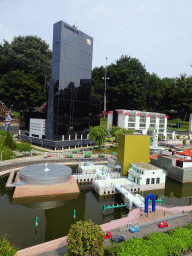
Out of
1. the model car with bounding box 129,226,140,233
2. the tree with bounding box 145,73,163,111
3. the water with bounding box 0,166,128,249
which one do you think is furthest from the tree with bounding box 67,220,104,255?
the tree with bounding box 145,73,163,111

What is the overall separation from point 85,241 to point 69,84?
52434mm

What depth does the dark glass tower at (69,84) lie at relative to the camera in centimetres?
6028

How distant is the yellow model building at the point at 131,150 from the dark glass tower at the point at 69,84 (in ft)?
82.6

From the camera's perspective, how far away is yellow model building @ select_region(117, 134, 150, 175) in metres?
43.2

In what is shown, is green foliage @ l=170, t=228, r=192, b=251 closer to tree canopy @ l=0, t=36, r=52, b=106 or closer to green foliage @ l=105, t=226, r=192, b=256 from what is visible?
green foliage @ l=105, t=226, r=192, b=256

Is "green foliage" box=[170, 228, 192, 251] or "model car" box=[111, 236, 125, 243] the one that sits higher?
"green foliage" box=[170, 228, 192, 251]

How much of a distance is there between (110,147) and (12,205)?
44211 mm

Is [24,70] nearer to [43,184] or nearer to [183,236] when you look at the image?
[43,184]

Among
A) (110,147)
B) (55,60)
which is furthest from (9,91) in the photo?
(110,147)

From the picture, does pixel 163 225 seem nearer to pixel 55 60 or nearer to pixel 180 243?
pixel 180 243

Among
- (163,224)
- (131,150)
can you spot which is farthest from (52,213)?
(131,150)

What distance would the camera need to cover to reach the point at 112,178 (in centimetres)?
4212

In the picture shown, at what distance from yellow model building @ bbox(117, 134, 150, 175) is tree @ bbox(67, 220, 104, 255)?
86.6 feet

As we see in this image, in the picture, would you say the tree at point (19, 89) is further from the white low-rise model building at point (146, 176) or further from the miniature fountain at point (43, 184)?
the white low-rise model building at point (146, 176)
